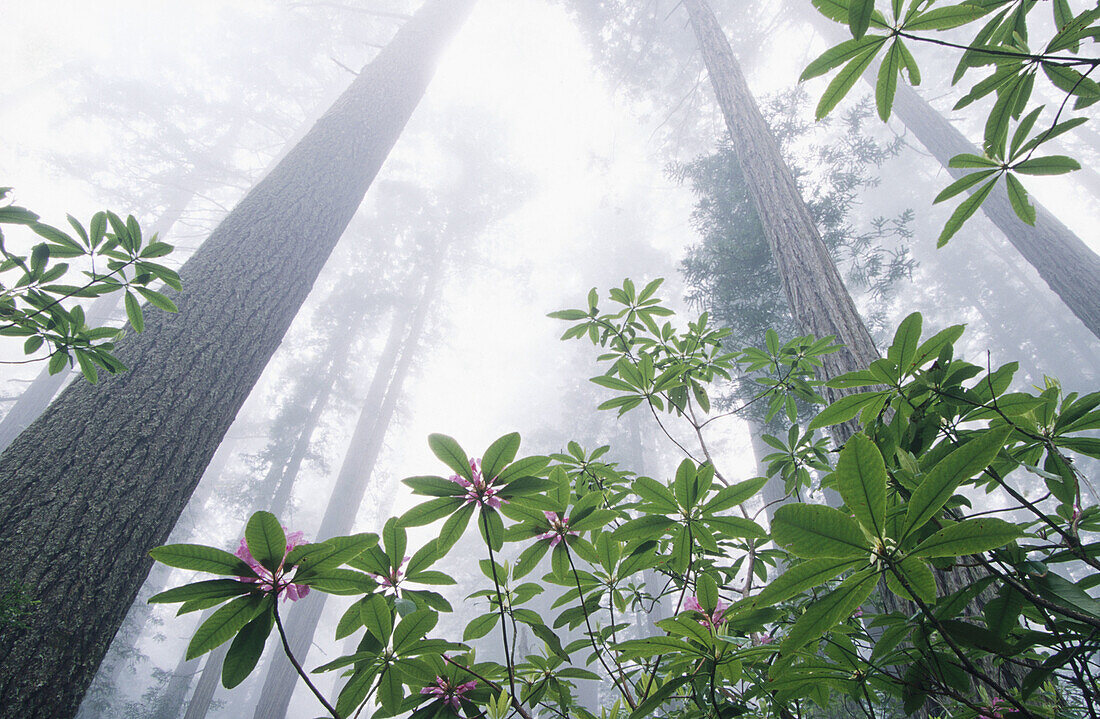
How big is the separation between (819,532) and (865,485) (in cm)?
7

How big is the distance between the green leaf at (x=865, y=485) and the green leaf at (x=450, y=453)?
1.71ft

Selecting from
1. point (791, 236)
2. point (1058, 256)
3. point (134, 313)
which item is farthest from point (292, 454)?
point (1058, 256)

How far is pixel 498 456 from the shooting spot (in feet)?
2.50

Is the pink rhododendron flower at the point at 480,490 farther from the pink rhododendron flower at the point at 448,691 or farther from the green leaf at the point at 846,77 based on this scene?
the green leaf at the point at 846,77

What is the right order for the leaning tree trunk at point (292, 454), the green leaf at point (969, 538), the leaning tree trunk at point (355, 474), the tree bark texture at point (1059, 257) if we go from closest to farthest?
the green leaf at point (969, 538) < the tree bark texture at point (1059, 257) < the leaning tree trunk at point (355, 474) < the leaning tree trunk at point (292, 454)

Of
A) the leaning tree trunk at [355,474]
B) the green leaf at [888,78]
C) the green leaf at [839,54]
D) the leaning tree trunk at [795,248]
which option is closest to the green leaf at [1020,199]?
the green leaf at [888,78]

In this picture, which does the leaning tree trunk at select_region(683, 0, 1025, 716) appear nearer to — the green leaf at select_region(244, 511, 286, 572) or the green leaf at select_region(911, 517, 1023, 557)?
the green leaf at select_region(911, 517, 1023, 557)

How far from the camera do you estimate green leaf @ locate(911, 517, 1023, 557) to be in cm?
41

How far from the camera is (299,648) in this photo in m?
7.07

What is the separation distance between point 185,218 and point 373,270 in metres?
5.37

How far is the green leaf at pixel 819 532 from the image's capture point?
44cm

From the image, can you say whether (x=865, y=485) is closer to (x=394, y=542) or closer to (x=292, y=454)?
(x=394, y=542)

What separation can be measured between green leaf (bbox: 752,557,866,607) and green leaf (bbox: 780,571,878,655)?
0.02 m

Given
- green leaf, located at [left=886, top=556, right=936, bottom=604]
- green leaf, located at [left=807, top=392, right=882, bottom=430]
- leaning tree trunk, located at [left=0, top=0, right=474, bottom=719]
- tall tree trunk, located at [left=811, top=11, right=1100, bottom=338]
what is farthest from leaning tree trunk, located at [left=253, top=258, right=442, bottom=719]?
tall tree trunk, located at [left=811, top=11, right=1100, bottom=338]
